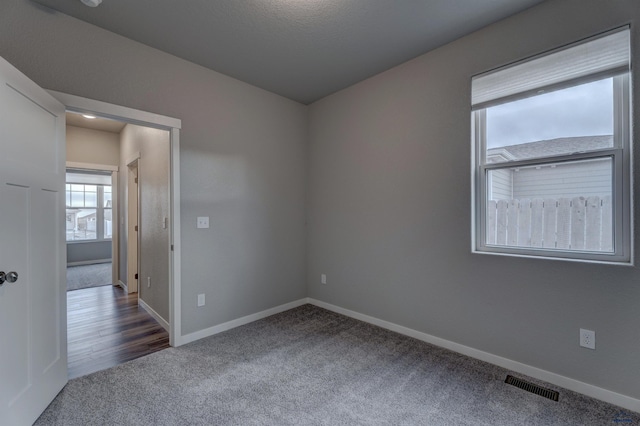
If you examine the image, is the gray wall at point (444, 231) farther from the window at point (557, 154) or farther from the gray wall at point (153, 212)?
the gray wall at point (153, 212)

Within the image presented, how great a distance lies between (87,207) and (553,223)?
368 inches

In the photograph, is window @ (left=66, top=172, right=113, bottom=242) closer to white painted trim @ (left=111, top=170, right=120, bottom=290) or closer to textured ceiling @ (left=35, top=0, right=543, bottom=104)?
white painted trim @ (left=111, top=170, right=120, bottom=290)

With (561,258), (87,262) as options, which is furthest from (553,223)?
(87,262)

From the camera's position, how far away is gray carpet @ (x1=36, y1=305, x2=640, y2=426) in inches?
68.2

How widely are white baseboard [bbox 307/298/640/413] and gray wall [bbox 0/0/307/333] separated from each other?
4.91 ft

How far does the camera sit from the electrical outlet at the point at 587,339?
6.20 ft

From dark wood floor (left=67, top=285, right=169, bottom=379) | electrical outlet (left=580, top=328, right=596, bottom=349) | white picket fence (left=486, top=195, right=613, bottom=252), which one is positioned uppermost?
white picket fence (left=486, top=195, right=613, bottom=252)

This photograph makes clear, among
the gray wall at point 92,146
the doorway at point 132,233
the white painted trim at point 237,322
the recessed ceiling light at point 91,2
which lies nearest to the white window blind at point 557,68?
the recessed ceiling light at point 91,2

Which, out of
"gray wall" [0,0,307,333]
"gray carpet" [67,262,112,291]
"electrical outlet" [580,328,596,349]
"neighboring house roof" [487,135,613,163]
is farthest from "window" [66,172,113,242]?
"electrical outlet" [580,328,596,349]

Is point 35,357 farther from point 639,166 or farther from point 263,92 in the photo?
point 639,166

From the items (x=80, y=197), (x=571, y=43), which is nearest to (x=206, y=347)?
(x=571, y=43)

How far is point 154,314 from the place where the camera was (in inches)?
134

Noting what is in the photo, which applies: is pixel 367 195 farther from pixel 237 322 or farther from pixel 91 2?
pixel 91 2

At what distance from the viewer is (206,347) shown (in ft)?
8.70
